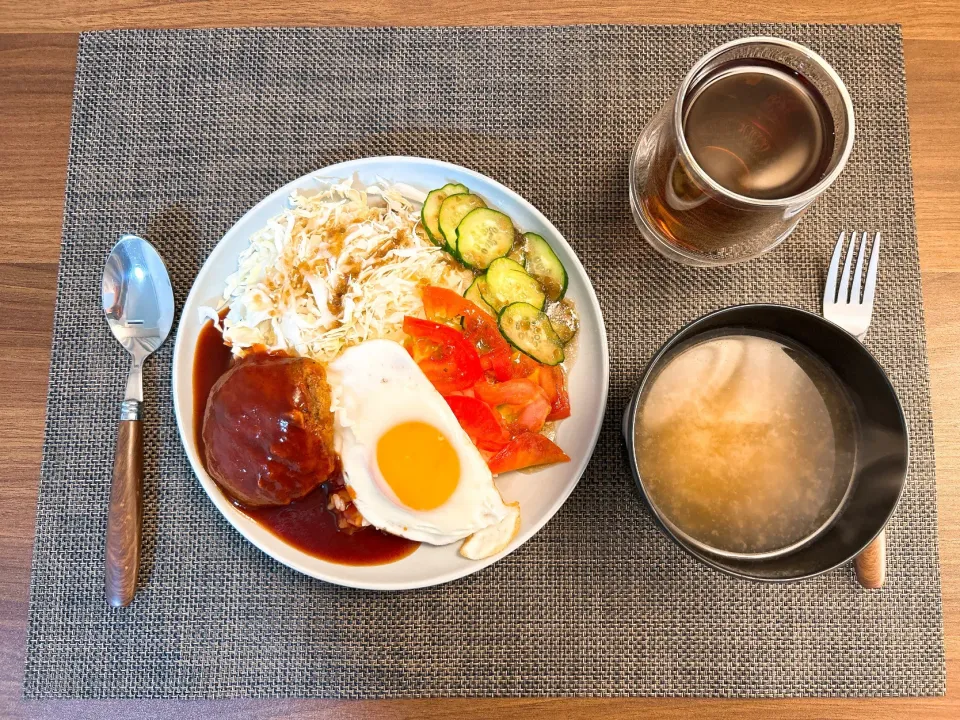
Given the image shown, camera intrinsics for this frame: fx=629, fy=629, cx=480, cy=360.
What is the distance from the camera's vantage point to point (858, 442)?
6.43 ft

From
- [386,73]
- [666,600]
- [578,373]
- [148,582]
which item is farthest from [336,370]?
[666,600]

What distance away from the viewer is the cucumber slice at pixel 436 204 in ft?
7.87

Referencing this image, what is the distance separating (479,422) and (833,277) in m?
1.51

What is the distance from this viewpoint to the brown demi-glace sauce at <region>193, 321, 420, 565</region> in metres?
2.31

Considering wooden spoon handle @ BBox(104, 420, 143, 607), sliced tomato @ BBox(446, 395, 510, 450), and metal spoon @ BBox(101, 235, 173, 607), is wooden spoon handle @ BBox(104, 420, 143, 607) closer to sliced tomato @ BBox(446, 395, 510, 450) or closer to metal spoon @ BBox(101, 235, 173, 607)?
metal spoon @ BBox(101, 235, 173, 607)

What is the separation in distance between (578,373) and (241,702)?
1782mm

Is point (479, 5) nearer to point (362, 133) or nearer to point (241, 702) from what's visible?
point (362, 133)

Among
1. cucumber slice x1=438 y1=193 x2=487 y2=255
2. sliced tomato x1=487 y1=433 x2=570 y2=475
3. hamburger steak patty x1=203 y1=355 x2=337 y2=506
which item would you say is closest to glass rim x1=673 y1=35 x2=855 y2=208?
cucumber slice x1=438 y1=193 x2=487 y2=255

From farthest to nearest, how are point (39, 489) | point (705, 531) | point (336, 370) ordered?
point (39, 489) < point (336, 370) < point (705, 531)

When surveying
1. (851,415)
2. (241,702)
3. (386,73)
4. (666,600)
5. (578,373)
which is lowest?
(241,702)

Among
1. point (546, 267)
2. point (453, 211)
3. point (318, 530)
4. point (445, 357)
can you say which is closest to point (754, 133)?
point (546, 267)

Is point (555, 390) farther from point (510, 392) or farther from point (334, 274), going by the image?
point (334, 274)

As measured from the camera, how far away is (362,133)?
2.64 metres

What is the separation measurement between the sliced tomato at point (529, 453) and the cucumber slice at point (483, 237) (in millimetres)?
671
